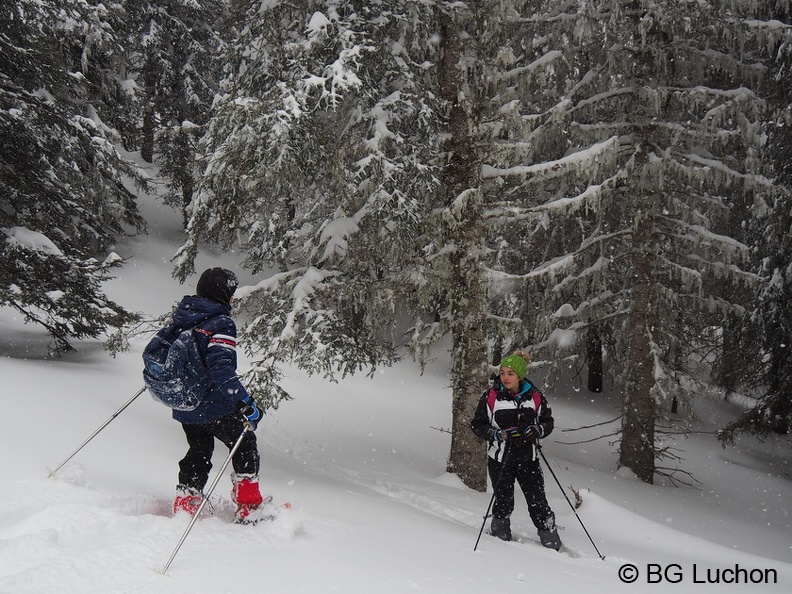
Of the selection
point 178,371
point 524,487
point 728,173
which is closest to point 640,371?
point 728,173

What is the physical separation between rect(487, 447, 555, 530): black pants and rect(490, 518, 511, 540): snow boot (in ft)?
0.17

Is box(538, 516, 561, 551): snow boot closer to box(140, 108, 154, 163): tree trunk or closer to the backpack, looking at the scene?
the backpack

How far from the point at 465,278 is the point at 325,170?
2.57 meters

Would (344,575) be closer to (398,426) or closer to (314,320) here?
(314,320)

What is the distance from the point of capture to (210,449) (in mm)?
5039

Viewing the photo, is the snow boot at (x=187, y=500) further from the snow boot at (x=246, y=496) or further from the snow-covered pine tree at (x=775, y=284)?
the snow-covered pine tree at (x=775, y=284)

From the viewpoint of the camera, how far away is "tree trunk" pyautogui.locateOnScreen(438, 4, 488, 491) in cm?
905

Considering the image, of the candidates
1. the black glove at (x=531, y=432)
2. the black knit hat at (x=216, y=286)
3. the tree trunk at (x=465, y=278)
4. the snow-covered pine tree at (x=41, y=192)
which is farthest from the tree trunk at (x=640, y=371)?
the snow-covered pine tree at (x=41, y=192)

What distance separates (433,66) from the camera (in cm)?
940

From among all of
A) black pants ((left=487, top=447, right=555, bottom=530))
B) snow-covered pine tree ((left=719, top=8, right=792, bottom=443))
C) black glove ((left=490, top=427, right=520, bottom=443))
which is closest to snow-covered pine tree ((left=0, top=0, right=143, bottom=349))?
black glove ((left=490, top=427, right=520, bottom=443))

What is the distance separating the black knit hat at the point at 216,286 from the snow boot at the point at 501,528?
361 centimetres

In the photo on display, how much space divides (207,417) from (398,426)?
9771 mm

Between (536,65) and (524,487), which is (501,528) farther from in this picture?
(536,65)

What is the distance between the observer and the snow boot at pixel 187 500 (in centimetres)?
461
